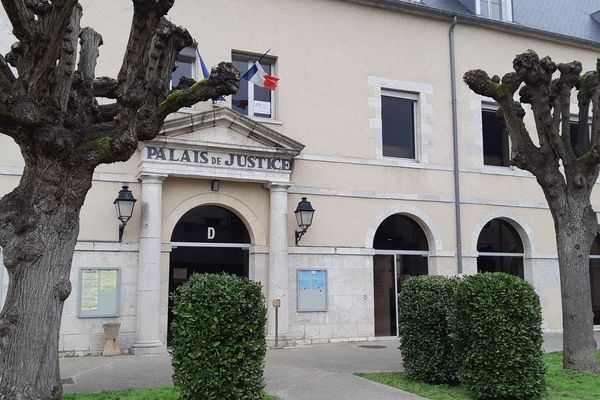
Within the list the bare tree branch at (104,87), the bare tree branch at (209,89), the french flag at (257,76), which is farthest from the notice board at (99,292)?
the bare tree branch at (209,89)

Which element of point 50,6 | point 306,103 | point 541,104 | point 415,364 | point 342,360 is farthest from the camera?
point 306,103

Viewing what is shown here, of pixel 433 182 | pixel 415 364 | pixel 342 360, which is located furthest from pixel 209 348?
pixel 433 182

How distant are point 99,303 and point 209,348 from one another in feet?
18.5

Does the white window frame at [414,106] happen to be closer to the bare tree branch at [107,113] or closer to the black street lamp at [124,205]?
the black street lamp at [124,205]

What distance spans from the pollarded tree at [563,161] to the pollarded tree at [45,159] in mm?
5408

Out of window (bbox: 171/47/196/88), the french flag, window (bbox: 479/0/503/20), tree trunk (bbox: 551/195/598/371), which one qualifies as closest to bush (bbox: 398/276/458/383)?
tree trunk (bbox: 551/195/598/371)

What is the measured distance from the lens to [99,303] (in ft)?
35.6

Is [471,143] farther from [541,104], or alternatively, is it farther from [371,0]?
[541,104]

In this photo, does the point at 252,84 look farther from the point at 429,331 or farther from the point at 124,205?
the point at 429,331

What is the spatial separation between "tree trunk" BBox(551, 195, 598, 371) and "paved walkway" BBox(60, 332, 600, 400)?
257 centimetres

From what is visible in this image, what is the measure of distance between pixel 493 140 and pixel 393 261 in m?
4.32

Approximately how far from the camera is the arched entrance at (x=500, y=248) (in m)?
14.8

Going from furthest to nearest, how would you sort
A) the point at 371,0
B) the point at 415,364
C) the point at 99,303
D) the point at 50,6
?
the point at 371,0 < the point at 99,303 < the point at 415,364 < the point at 50,6

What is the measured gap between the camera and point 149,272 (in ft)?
35.8
